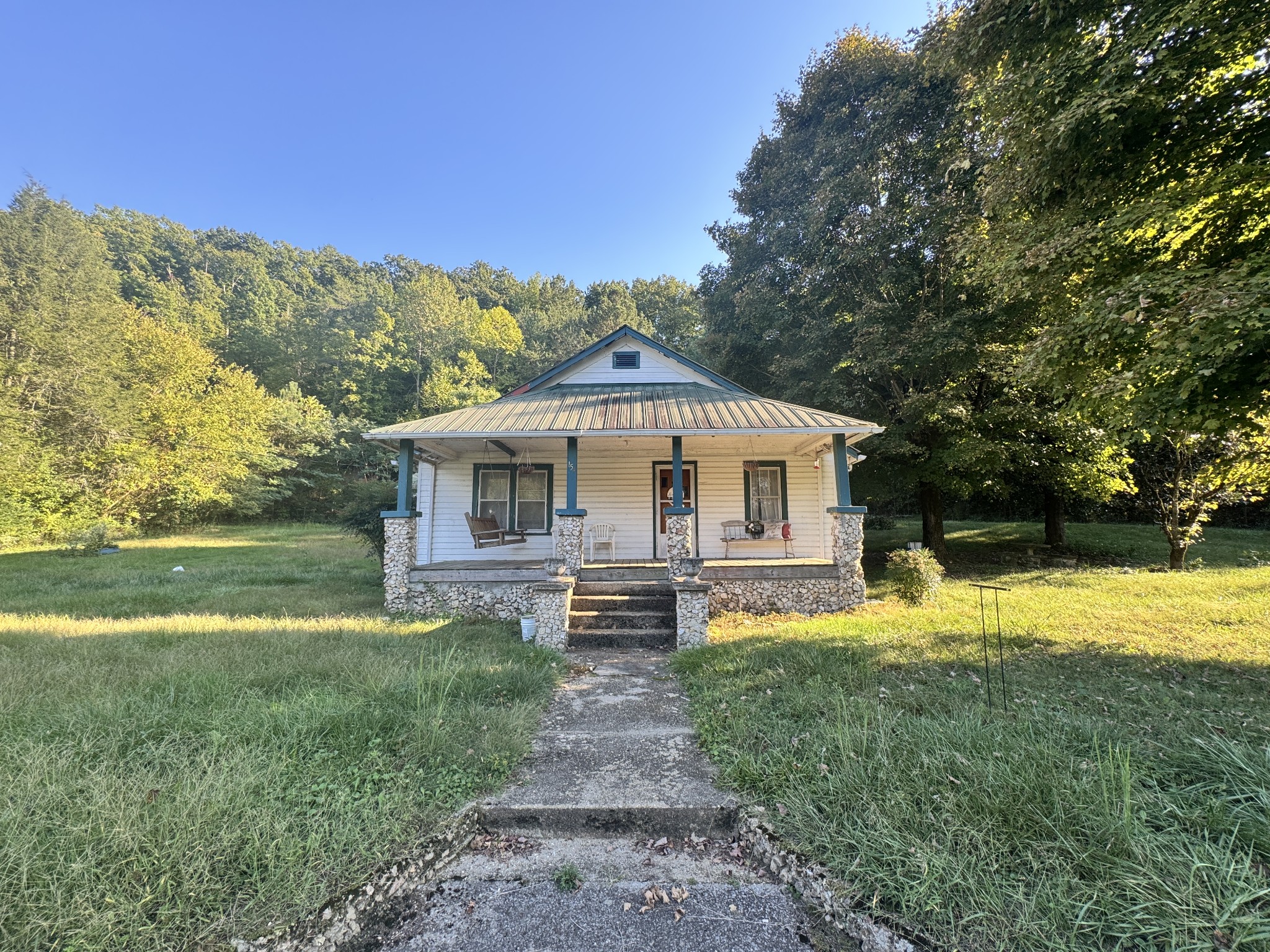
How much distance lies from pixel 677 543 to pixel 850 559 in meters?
3.19

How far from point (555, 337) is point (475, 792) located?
3843 centimetres

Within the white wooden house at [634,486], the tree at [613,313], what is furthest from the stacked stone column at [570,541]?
the tree at [613,313]

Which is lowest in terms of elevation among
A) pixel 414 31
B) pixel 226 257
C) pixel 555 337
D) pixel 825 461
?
pixel 825 461

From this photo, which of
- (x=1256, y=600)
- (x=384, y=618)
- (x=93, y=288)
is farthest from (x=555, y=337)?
(x=1256, y=600)

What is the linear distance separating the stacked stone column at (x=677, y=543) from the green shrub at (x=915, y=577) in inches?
172

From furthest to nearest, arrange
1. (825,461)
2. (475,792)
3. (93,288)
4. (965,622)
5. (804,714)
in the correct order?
(93,288) → (825,461) → (965,622) → (804,714) → (475,792)

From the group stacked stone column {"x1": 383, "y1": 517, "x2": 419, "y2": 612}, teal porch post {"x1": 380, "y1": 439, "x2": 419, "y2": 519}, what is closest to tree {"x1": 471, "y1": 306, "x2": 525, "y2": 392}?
teal porch post {"x1": 380, "y1": 439, "x2": 419, "y2": 519}

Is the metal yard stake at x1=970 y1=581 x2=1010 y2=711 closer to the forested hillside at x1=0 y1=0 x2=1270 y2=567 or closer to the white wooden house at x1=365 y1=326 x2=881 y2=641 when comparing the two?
the forested hillside at x1=0 y1=0 x2=1270 y2=567

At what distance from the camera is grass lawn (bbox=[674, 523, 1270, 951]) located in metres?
1.98

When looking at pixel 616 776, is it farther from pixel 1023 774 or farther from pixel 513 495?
pixel 513 495

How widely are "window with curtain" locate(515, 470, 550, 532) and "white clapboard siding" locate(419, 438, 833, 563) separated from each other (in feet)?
0.82

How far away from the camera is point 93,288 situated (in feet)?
71.2

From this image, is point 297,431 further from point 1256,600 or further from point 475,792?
point 1256,600

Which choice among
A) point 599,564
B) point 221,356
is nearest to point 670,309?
point 599,564
